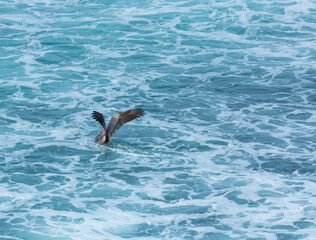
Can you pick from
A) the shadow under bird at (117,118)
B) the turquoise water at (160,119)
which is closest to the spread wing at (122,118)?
the shadow under bird at (117,118)

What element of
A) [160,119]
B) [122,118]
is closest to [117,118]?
[122,118]

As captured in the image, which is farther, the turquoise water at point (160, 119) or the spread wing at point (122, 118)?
the spread wing at point (122, 118)

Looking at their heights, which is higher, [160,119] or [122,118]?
[160,119]

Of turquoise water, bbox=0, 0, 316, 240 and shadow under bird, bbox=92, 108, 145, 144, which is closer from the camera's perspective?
turquoise water, bbox=0, 0, 316, 240

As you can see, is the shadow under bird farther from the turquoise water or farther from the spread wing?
the turquoise water

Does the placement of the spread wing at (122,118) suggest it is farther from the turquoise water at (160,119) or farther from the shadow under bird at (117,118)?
the turquoise water at (160,119)

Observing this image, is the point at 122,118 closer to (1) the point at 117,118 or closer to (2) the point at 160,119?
(1) the point at 117,118

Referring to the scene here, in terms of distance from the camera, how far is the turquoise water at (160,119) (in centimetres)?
1262

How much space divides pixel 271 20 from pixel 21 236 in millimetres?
17212

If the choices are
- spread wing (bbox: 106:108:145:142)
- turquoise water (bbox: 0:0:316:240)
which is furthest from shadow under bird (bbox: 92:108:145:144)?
turquoise water (bbox: 0:0:316:240)

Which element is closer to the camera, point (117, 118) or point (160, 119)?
point (117, 118)

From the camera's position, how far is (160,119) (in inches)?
691

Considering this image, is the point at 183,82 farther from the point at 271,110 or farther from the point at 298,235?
the point at 298,235

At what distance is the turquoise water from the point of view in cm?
1262
